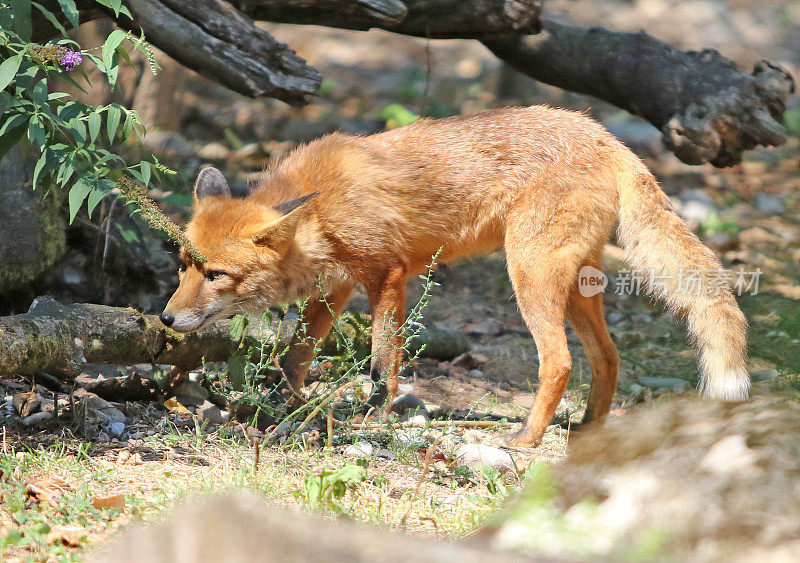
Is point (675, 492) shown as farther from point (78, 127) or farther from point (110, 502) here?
point (78, 127)

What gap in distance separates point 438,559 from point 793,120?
12.2 m

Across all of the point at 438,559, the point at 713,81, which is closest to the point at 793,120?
the point at 713,81

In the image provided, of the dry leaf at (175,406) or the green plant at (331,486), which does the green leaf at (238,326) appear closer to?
the dry leaf at (175,406)

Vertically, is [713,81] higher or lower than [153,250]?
higher

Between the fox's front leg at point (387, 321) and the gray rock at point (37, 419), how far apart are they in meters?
1.80

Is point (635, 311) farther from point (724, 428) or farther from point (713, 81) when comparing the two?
point (724, 428)

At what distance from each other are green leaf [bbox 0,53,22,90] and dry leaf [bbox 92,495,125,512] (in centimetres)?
167

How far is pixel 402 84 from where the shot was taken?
12.6 m

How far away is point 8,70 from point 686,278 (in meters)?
3.61

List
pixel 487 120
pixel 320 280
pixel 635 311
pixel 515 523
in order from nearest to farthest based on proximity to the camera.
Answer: pixel 515 523
pixel 320 280
pixel 487 120
pixel 635 311

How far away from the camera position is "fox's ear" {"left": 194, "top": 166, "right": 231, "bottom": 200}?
516 centimetres

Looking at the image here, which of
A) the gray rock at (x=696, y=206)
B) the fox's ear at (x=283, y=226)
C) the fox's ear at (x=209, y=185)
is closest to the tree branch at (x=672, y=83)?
the gray rock at (x=696, y=206)

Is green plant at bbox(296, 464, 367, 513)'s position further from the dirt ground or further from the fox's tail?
the fox's tail

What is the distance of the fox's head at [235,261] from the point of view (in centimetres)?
451
